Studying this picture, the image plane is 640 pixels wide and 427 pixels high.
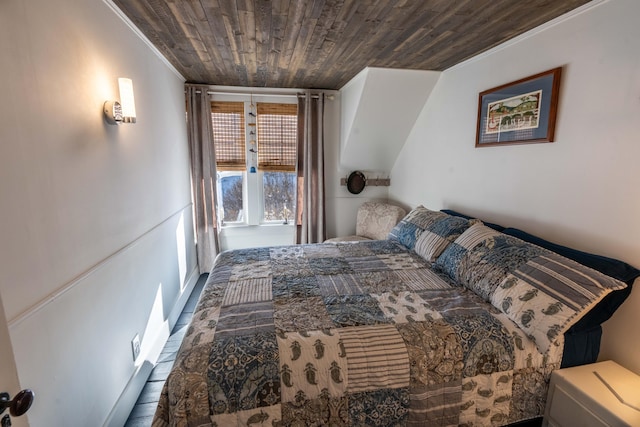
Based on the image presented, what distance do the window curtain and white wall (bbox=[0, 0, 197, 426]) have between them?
182 centimetres

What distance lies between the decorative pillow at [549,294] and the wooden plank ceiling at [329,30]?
1.42m

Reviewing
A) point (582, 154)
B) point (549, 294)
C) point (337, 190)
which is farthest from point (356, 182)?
point (549, 294)

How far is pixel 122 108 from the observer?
1694 mm

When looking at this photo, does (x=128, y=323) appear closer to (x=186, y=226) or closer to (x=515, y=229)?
(x=186, y=226)

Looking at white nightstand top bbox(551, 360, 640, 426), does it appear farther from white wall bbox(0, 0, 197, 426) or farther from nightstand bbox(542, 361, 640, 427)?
white wall bbox(0, 0, 197, 426)

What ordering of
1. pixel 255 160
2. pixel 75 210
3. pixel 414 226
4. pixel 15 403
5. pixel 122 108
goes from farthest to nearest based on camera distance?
pixel 255 160 < pixel 414 226 < pixel 122 108 < pixel 75 210 < pixel 15 403

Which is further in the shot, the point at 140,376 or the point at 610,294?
the point at 140,376

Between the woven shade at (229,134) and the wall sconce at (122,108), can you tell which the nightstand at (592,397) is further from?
the woven shade at (229,134)

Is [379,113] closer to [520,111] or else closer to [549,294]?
[520,111]

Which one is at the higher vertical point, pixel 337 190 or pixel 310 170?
pixel 310 170

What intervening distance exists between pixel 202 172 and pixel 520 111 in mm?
3207

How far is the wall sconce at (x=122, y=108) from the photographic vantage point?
64.2 inches

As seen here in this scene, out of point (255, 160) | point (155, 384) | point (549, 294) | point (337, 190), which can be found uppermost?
point (255, 160)

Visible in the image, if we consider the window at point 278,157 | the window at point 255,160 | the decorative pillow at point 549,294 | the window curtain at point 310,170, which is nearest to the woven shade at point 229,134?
the window at point 255,160
